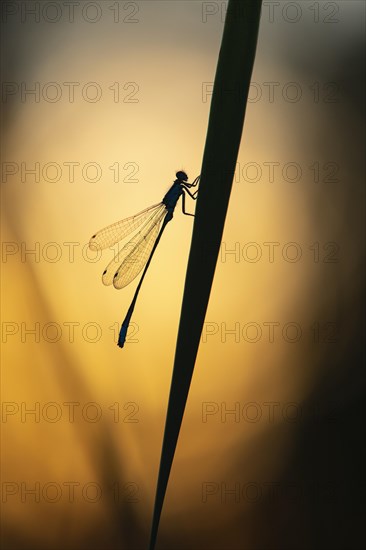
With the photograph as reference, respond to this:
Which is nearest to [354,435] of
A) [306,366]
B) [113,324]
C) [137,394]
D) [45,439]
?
[306,366]

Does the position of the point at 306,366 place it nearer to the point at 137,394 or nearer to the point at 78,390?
the point at 137,394

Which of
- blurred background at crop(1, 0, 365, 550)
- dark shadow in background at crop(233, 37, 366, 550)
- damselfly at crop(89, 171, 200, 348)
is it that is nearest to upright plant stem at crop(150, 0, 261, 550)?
damselfly at crop(89, 171, 200, 348)

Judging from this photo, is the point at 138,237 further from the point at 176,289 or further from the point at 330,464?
the point at 330,464

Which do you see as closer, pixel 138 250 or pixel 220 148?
pixel 220 148

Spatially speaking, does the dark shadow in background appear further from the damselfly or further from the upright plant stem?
the upright plant stem

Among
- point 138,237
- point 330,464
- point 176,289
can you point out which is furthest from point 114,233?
point 330,464

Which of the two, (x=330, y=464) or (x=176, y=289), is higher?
(x=176, y=289)
